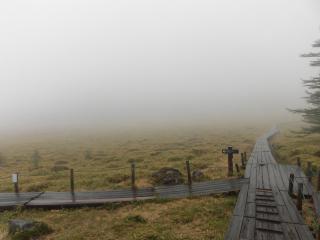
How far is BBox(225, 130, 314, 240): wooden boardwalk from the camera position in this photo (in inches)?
403

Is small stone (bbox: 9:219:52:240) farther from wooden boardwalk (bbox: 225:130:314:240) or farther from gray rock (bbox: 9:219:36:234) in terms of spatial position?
wooden boardwalk (bbox: 225:130:314:240)

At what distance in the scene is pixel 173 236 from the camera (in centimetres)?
1230

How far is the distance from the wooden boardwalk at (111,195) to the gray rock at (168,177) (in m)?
1.29

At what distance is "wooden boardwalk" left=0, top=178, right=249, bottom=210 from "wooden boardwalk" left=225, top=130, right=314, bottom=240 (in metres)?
1.58

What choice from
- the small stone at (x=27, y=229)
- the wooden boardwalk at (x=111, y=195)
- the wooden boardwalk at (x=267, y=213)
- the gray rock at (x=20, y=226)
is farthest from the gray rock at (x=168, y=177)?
the gray rock at (x=20, y=226)

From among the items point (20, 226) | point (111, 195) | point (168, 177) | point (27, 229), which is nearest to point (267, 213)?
point (168, 177)

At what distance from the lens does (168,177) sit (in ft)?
69.4

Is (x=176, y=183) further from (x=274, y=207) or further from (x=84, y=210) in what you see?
(x=274, y=207)

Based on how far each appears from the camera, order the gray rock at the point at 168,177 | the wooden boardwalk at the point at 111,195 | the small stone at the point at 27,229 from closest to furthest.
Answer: the small stone at the point at 27,229 → the wooden boardwalk at the point at 111,195 → the gray rock at the point at 168,177

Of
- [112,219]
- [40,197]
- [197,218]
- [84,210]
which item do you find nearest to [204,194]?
[197,218]

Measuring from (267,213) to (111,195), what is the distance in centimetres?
1006

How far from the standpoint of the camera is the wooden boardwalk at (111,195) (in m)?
17.1

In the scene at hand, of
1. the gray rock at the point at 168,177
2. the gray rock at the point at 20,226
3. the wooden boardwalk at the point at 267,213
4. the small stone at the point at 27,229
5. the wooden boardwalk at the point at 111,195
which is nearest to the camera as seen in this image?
the wooden boardwalk at the point at 267,213

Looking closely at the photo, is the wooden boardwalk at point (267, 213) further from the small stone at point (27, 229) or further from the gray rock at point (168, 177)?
the small stone at point (27, 229)
